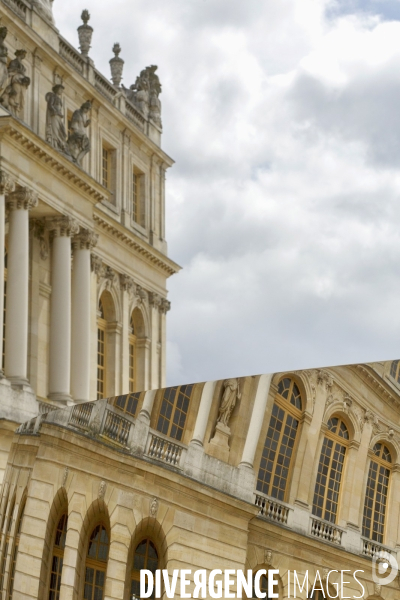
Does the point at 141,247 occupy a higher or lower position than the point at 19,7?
lower

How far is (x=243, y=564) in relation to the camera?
118 inches

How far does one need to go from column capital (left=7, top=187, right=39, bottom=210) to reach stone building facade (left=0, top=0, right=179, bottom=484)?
44 millimetres

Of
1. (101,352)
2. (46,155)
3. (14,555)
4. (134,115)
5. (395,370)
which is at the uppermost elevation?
(134,115)

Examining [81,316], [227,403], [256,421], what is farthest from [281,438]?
[81,316]

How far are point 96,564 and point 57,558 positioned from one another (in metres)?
0.16

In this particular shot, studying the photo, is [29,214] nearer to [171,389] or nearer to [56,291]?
A: [56,291]

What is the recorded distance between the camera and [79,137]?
42469 millimetres

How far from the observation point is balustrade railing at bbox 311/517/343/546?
10.0 ft

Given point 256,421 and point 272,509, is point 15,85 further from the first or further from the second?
point 272,509

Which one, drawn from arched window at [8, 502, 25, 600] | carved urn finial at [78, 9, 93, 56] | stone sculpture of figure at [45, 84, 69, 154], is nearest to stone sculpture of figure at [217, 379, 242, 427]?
arched window at [8, 502, 25, 600]

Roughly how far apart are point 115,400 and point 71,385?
37.3 m

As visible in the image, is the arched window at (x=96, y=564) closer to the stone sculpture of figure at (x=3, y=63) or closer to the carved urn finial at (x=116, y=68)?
the stone sculpture of figure at (x=3, y=63)

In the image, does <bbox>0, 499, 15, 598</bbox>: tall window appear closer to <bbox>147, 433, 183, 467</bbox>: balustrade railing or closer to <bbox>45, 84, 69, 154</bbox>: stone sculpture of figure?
<bbox>147, 433, 183, 467</bbox>: balustrade railing

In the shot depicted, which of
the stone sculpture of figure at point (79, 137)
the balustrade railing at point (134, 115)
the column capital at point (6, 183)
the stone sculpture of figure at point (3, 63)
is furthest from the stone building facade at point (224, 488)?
the balustrade railing at point (134, 115)
